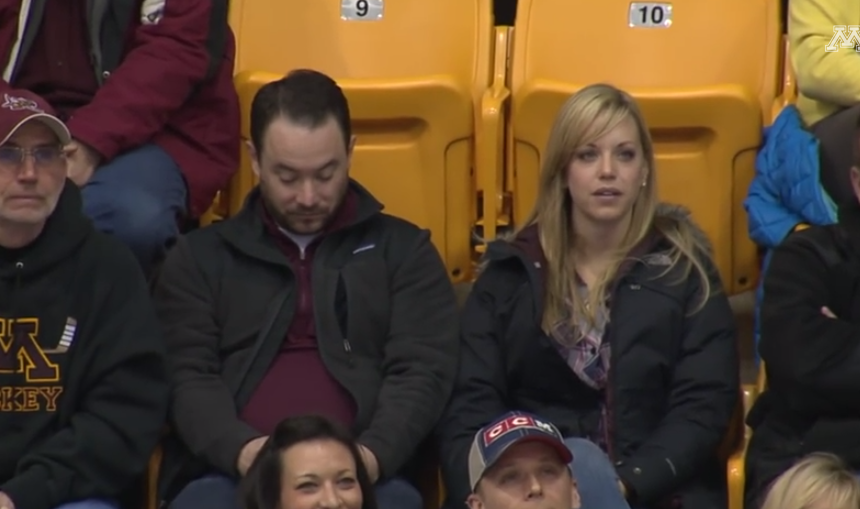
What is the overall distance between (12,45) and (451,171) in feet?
3.15

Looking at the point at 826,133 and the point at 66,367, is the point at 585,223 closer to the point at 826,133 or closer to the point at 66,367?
the point at 826,133

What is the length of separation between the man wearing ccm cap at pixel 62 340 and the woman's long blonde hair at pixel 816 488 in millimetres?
Result: 1114

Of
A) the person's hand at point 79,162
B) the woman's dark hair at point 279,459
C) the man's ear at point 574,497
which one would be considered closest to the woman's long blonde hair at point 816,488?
the man's ear at point 574,497

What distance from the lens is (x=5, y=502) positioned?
304 centimetres

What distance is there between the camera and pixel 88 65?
12.3 feet

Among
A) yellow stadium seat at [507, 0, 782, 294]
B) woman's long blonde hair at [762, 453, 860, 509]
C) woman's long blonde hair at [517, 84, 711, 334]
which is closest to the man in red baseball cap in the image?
woman's long blonde hair at [517, 84, 711, 334]

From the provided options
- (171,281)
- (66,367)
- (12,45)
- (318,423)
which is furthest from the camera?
(12,45)

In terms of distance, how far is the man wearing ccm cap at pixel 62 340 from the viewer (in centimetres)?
317

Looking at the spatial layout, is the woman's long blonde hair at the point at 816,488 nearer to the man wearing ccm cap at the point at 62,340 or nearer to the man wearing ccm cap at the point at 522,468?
the man wearing ccm cap at the point at 522,468

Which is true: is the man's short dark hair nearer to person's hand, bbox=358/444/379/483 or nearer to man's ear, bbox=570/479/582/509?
person's hand, bbox=358/444/379/483

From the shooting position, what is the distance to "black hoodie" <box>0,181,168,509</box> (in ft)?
10.4

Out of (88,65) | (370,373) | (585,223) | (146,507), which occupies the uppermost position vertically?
(88,65)

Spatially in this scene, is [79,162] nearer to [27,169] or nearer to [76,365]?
[27,169]

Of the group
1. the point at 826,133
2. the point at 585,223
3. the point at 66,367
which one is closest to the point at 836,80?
the point at 826,133
